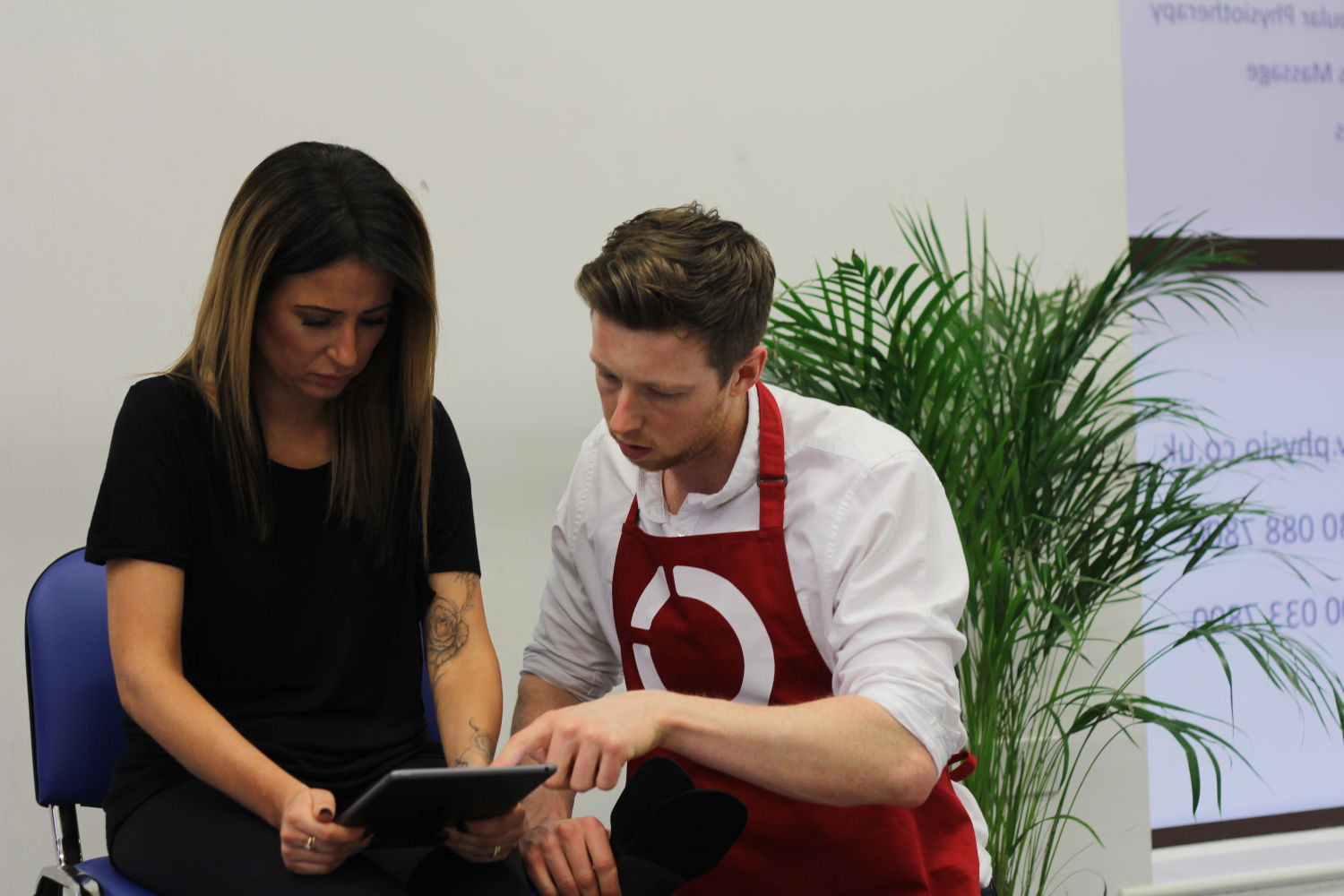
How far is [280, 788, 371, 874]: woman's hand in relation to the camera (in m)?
1.04

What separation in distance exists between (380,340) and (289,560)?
1.00 feet

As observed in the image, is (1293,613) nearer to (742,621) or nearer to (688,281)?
(742,621)

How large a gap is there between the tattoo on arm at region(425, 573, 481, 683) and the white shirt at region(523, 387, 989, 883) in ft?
0.46

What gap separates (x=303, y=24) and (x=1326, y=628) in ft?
10.3

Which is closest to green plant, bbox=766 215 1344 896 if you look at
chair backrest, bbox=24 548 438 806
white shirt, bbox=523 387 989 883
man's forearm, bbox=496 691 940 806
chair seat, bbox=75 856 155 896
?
white shirt, bbox=523 387 989 883

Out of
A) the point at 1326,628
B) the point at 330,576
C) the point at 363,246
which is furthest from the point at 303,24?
the point at 1326,628

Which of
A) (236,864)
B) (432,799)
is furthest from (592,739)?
(236,864)

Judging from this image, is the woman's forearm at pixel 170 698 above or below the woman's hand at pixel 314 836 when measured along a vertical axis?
above

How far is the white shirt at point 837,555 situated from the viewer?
1192mm

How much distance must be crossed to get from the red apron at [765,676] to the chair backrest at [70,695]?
683mm

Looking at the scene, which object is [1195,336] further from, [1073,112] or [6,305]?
[6,305]

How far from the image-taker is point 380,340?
1412 mm

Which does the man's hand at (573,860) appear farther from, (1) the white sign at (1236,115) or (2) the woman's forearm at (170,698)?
(1) the white sign at (1236,115)

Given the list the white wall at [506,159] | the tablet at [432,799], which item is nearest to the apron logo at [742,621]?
the tablet at [432,799]
